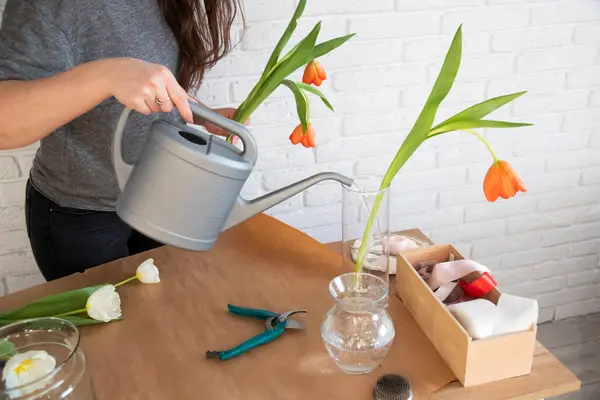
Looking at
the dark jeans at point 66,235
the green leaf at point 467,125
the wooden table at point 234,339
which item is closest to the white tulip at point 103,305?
the wooden table at point 234,339

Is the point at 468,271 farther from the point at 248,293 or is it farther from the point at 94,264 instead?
the point at 94,264

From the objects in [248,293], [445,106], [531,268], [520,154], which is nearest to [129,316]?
[248,293]

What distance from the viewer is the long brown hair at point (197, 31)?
3.25 ft

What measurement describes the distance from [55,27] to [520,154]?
1.11m

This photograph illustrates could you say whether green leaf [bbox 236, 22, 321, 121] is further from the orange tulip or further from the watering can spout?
the orange tulip

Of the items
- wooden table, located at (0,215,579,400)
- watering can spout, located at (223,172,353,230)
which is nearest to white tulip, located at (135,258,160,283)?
wooden table, located at (0,215,579,400)

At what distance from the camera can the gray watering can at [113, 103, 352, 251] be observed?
2.07 ft

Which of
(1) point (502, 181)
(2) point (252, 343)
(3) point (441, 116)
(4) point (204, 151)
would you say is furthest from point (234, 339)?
(3) point (441, 116)

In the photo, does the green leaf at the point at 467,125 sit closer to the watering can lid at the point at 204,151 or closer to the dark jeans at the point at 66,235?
the watering can lid at the point at 204,151

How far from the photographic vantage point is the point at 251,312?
0.82 meters

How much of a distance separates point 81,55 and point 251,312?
425mm

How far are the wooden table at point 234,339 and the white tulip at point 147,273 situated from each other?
14 millimetres

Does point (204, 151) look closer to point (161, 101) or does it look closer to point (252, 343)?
point (161, 101)

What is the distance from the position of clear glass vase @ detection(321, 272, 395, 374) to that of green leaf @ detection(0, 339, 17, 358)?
1.12 feet
